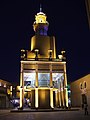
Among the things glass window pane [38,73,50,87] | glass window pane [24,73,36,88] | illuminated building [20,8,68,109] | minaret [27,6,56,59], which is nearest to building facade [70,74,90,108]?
illuminated building [20,8,68,109]

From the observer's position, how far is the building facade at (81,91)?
55.1 m

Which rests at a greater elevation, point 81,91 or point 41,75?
point 41,75

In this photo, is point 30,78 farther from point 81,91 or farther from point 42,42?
point 81,91

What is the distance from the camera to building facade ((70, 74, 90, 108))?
5509 centimetres

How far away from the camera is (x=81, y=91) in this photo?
6038 cm

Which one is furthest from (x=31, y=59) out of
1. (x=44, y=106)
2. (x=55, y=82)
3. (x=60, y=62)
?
(x=55, y=82)

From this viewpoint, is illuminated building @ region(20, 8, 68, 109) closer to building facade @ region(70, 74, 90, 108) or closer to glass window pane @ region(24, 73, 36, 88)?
glass window pane @ region(24, 73, 36, 88)

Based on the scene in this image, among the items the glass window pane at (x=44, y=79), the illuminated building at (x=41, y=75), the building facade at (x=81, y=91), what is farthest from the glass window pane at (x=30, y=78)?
the building facade at (x=81, y=91)

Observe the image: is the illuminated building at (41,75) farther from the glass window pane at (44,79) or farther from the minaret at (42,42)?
the minaret at (42,42)

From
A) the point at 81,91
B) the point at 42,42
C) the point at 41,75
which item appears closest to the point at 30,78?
the point at 41,75

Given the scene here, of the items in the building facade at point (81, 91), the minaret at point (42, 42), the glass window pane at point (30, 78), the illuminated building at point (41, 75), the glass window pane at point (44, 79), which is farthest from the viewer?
the building facade at point (81, 91)

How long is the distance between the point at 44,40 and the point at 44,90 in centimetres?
1322

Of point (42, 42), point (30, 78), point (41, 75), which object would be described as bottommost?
point (30, 78)

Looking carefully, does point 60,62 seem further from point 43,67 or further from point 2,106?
point 2,106
